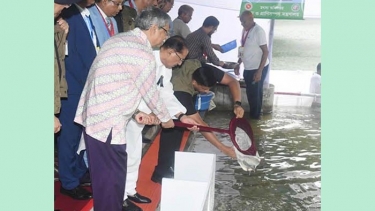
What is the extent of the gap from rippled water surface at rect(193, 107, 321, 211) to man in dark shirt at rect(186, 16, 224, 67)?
1.34ft

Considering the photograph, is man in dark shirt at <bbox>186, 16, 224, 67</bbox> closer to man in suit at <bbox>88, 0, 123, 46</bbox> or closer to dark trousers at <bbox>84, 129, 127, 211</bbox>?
man in suit at <bbox>88, 0, 123, 46</bbox>

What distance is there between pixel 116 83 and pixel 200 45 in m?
1.25

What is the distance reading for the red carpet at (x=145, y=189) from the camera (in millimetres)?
2934

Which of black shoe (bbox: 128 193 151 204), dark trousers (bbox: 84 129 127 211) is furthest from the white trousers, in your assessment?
dark trousers (bbox: 84 129 127 211)

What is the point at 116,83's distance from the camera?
98.1 inches

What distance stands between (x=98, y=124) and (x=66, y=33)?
1.70 feet

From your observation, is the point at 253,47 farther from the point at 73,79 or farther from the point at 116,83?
the point at 116,83

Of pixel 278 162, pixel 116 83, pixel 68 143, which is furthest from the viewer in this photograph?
pixel 278 162

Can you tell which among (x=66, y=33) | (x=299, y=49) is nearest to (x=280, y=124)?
(x=299, y=49)

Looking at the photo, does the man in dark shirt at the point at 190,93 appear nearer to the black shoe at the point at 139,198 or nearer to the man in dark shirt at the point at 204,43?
the man in dark shirt at the point at 204,43

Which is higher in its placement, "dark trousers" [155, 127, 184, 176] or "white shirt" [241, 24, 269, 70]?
"white shirt" [241, 24, 269, 70]

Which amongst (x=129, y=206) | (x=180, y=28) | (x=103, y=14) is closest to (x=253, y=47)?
(x=180, y=28)

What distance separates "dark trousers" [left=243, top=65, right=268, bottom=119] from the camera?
12.4 feet

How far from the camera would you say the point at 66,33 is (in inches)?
105
